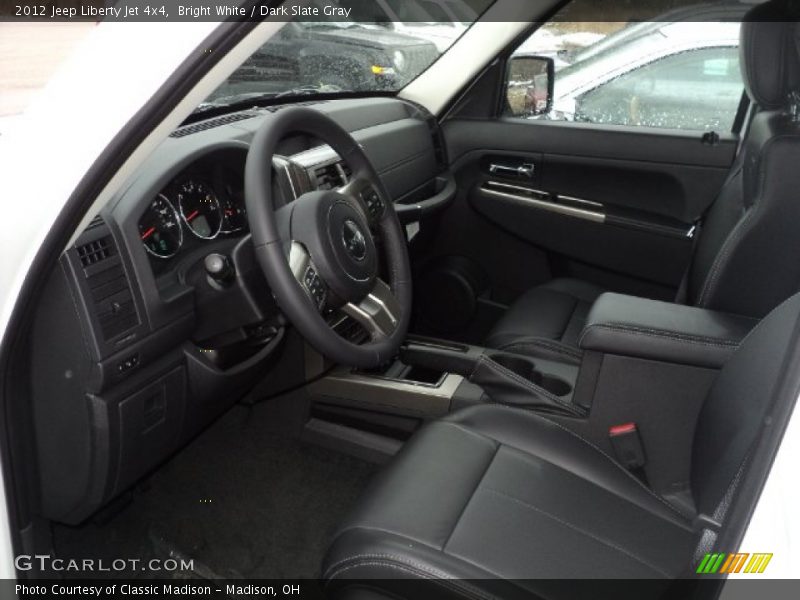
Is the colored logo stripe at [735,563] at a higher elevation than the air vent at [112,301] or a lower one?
lower

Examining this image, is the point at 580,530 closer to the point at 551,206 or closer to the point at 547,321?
the point at 547,321

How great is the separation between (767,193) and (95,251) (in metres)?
1.49

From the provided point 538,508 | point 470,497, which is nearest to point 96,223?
point 470,497

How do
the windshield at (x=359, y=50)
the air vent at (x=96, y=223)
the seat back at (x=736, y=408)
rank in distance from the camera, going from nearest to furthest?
the seat back at (x=736, y=408) < the air vent at (x=96, y=223) < the windshield at (x=359, y=50)

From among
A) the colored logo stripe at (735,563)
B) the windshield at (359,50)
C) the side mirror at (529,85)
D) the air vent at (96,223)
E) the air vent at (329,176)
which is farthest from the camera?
the side mirror at (529,85)

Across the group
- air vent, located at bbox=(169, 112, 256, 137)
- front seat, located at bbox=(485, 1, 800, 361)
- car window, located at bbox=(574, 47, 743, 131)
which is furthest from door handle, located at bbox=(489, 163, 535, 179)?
air vent, located at bbox=(169, 112, 256, 137)

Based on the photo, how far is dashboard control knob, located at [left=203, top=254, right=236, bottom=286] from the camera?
1617 millimetres

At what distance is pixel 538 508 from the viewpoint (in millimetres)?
1438

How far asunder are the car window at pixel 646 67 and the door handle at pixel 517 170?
21cm

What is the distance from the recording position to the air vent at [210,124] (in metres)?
1.84

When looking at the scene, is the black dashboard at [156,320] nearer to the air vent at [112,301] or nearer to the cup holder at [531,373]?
the air vent at [112,301]

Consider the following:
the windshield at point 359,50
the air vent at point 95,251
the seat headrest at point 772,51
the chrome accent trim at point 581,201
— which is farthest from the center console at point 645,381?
the windshield at point 359,50

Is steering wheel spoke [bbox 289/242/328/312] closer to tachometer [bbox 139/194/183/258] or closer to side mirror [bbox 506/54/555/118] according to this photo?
tachometer [bbox 139/194/183/258]

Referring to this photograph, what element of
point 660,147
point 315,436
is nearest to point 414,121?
point 660,147
